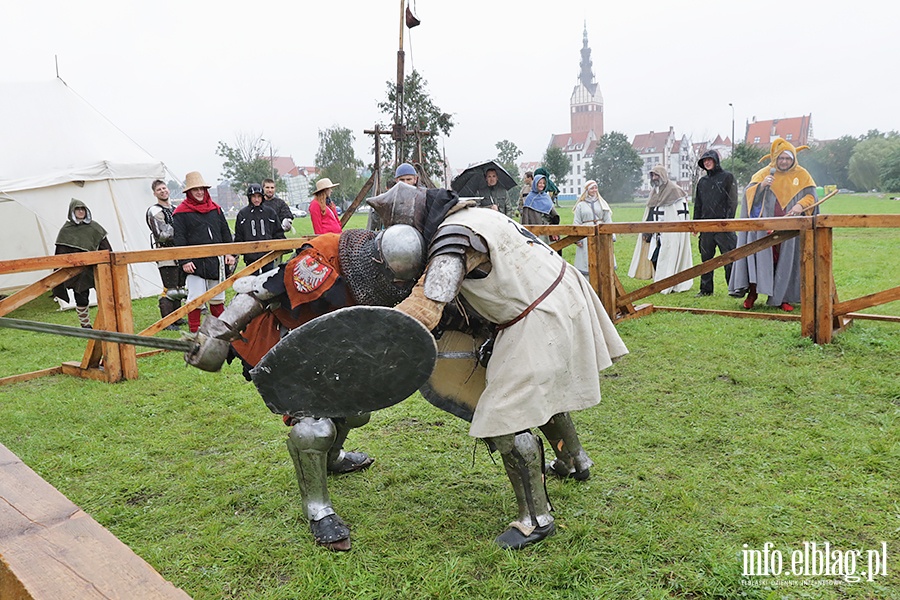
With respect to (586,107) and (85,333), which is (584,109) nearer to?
(586,107)

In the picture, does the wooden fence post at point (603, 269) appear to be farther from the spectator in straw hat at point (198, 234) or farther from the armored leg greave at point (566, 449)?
the spectator in straw hat at point (198, 234)

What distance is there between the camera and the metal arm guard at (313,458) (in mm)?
2668

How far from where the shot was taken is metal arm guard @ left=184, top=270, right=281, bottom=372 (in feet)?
8.03

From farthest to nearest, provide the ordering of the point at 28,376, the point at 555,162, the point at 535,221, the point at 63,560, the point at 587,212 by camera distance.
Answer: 1. the point at 555,162
2. the point at 587,212
3. the point at 535,221
4. the point at 28,376
5. the point at 63,560

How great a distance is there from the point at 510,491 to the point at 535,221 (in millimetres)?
5841

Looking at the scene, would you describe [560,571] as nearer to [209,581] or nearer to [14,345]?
A: [209,581]

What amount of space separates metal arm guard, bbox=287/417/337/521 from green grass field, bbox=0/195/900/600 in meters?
0.14

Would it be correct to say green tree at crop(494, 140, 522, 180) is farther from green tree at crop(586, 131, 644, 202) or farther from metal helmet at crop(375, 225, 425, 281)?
metal helmet at crop(375, 225, 425, 281)

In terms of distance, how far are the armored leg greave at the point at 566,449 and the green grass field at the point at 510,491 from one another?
7 centimetres

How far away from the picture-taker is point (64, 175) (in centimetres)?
898

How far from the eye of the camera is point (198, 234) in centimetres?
664

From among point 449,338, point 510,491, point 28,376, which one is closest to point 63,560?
point 449,338

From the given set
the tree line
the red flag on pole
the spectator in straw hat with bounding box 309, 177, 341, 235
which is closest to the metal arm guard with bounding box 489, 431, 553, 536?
the spectator in straw hat with bounding box 309, 177, 341, 235

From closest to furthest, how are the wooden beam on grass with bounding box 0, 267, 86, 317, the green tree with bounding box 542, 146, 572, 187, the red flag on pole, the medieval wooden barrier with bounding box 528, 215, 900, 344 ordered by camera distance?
the wooden beam on grass with bounding box 0, 267, 86, 317 → the medieval wooden barrier with bounding box 528, 215, 900, 344 → the red flag on pole → the green tree with bounding box 542, 146, 572, 187
